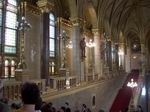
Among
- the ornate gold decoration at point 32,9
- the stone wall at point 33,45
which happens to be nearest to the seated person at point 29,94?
the stone wall at point 33,45

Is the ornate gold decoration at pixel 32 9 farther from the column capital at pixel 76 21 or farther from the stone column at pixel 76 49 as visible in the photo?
the stone column at pixel 76 49

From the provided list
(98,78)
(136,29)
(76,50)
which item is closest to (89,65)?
(98,78)

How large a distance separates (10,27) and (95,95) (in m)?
8.36

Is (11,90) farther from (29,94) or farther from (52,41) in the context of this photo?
(52,41)

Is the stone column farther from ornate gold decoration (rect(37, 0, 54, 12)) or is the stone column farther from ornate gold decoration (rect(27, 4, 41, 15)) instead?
ornate gold decoration (rect(37, 0, 54, 12))

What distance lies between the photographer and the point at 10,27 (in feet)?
57.4

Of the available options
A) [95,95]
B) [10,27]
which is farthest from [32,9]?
[95,95]

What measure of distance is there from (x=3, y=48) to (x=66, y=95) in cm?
482

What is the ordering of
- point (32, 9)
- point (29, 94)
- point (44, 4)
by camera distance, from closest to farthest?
1. point (29, 94)
2. point (44, 4)
3. point (32, 9)

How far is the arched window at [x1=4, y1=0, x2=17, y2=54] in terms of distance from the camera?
1716 cm

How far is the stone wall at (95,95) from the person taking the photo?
1554cm

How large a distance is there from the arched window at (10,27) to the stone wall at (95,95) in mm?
4821

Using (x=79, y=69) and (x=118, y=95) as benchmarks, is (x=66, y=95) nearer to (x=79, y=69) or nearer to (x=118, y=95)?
(x=79, y=69)

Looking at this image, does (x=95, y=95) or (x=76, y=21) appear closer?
(x=76, y=21)
